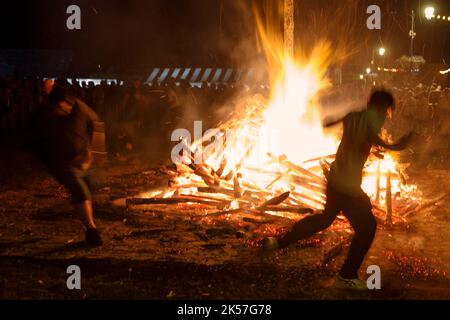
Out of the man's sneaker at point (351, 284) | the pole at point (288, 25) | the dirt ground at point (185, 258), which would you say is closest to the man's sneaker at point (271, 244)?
the dirt ground at point (185, 258)

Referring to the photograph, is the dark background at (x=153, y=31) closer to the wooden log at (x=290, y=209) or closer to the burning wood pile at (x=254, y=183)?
the burning wood pile at (x=254, y=183)

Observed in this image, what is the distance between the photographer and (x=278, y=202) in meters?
7.46

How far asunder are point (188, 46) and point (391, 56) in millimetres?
19817

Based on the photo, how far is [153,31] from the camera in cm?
2811

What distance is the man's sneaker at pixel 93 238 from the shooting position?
588 cm

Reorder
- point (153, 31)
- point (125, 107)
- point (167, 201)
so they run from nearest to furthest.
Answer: point (167, 201), point (125, 107), point (153, 31)

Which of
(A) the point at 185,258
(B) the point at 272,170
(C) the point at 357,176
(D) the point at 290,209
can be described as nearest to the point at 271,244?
(A) the point at 185,258

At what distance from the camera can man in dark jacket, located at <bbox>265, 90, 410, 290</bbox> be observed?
4652 mm

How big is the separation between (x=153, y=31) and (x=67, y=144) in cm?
2367

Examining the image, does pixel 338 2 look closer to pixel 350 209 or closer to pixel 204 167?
pixel 204 167

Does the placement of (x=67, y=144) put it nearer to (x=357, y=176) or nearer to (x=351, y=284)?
(x=357, y=176)

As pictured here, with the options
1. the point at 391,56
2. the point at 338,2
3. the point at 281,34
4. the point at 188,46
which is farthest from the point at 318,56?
the point at 391,56

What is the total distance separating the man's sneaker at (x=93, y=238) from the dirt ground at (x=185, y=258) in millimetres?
94
